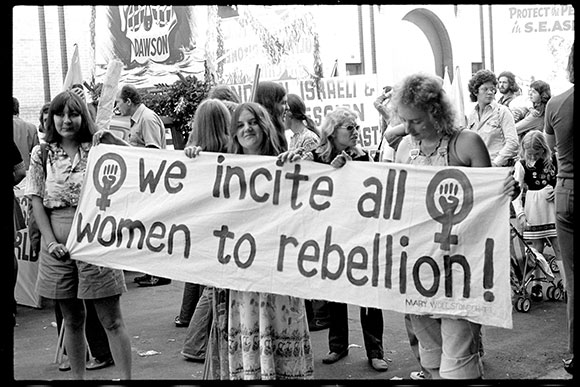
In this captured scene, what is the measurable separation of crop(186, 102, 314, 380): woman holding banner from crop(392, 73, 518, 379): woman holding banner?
2.25 ft

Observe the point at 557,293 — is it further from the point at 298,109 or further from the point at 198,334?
the point at 198,334

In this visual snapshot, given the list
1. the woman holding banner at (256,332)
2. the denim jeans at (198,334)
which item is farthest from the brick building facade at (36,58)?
the woman holding banner at (256,332)

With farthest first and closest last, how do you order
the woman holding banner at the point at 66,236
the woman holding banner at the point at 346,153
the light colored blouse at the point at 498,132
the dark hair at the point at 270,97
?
the light colored blouse at the point at 498,132 < the dark hair at the point at 270,97 < the woman holding banner at the point at 346,153 < the woman holding banner at the point at 66,236

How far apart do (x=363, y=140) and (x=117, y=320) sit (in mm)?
5911

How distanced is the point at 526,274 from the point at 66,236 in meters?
4.43

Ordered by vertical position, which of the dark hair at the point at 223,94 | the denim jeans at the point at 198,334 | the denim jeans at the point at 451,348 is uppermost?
the dark hair at the point at 223,94

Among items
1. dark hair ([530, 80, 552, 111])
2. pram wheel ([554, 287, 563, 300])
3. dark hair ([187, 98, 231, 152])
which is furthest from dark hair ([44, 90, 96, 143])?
dark hair ([530, 80, 552, 111])

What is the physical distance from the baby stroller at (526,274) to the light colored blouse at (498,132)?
2.46 feet

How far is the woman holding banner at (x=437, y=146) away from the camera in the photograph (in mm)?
4078

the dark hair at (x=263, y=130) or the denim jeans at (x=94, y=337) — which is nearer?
the dark hair at (x=263, y=130)

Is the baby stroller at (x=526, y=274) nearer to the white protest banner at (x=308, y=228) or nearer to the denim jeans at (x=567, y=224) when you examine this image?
the denim jeans at (x=567, y=224)

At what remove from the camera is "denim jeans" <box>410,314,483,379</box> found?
3.99 m

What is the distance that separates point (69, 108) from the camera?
4875 mm

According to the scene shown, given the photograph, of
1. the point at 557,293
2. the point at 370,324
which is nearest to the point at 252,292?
the point at 370,324
